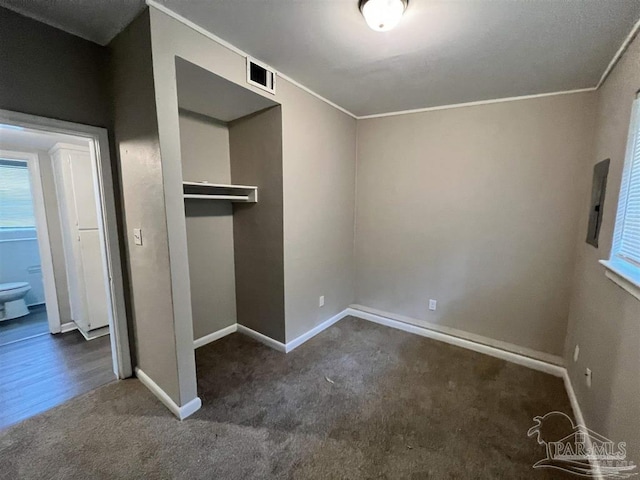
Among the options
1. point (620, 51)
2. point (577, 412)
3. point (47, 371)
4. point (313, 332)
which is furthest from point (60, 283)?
point (620, 51)

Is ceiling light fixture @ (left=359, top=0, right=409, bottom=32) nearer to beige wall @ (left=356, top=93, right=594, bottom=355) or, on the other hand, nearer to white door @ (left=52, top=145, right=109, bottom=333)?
beige wall @ (left=356, top=93, right=594, bottom=355)

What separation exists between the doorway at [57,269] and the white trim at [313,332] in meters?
1.38

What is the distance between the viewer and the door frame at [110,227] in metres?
1.77

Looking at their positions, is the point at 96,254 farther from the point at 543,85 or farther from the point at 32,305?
the point at 543,85

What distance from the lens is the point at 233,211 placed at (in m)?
2.93

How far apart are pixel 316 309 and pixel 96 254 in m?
2.55

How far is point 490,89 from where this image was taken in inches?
90.4

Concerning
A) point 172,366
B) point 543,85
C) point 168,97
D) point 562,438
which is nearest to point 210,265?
point 172,366

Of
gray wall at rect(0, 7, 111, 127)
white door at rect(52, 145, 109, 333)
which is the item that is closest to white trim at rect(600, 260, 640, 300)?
gray wall at rect(0, 7, 111, 127)

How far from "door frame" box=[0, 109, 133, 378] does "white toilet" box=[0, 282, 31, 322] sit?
8.77 ft

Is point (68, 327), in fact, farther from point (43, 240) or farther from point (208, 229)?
point (208, 229)

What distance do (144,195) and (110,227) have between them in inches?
20.9

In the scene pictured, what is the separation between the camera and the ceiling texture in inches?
54.9

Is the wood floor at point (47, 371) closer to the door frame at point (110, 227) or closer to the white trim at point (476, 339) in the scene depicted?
the door frame at point (110, 227)
